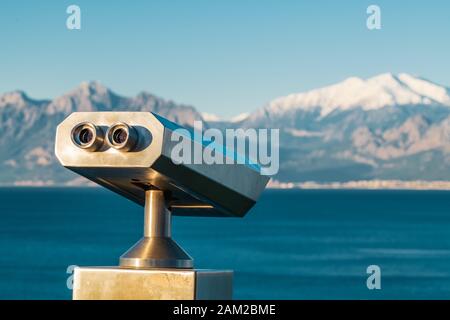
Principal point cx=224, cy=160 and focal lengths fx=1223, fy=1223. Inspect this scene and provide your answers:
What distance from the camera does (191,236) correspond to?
182m

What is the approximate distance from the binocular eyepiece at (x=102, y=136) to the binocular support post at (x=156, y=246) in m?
0.92

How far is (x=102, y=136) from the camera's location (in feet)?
23.4

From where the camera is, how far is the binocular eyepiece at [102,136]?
6969mm

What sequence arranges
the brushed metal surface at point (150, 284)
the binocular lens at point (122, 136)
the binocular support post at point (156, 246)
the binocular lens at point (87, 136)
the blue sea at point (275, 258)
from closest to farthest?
the binocular lens at point (122, 136) < the binocular lens at point (87, 136) < the brushed metal surface at point (150, 284) < the binocular support post at point (156, 246) < the blue sea at point (275, 258)

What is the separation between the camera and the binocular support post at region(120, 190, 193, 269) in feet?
25.6

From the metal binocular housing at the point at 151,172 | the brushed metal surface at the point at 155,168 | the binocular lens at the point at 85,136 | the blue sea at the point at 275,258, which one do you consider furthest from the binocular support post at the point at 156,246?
the blue sea at the point at 275,258

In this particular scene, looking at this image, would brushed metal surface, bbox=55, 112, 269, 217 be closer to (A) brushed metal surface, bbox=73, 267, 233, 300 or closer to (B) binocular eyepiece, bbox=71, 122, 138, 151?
(B) binocular eyepiece, bbox=71, 122, 138, 151

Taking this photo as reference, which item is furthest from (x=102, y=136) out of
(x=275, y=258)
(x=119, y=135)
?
(x=275, y=258)

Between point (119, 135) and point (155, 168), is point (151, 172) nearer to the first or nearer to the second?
point (155, 168)

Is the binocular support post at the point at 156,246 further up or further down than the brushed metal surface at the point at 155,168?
further down

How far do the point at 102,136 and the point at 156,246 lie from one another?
41.8 inches

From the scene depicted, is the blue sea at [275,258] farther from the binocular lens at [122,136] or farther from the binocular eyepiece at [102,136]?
the binocular lens at [122,136]
